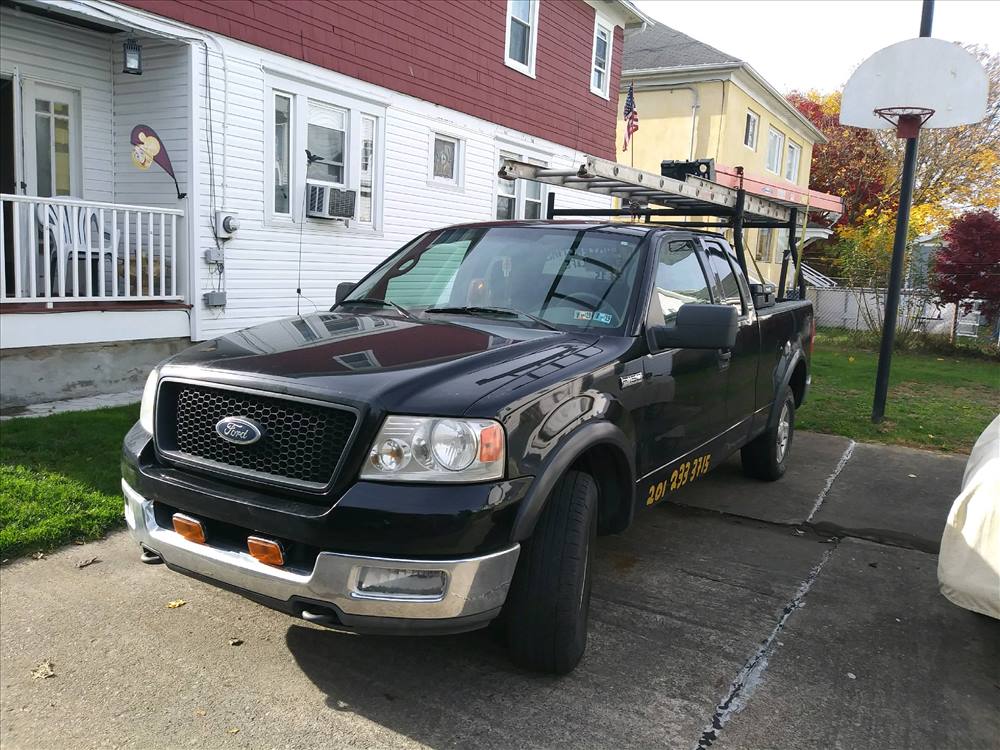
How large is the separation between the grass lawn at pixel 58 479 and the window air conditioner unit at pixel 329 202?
4.17 metres

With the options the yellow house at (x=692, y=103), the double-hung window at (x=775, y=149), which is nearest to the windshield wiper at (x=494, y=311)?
the yellow house at (x=692, y=103)

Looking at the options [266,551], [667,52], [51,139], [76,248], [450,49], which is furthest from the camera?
[667,52]

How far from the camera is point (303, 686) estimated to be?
3047 mm

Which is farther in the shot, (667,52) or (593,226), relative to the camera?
(667,52)

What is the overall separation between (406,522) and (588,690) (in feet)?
3.64

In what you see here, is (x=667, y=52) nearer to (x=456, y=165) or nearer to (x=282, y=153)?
(x=456, y=165)

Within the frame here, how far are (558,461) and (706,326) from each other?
115 cm

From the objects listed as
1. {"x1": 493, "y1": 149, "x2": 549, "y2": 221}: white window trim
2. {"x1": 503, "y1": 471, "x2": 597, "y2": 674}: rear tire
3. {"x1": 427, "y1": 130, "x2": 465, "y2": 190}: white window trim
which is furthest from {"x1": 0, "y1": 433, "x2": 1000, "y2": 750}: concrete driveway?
{"x1": 493, "y1": 149, "x2": 549, "y2": 221}: white window trim

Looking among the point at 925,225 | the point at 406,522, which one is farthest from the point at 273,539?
the point at 925,225

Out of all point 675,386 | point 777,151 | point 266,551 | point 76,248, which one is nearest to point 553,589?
point 266,551

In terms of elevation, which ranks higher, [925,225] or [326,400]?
[925,225]

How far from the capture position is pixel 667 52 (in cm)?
2284

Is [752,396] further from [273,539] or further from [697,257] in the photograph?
[273,539]

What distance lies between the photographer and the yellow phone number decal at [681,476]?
3.93 meters
